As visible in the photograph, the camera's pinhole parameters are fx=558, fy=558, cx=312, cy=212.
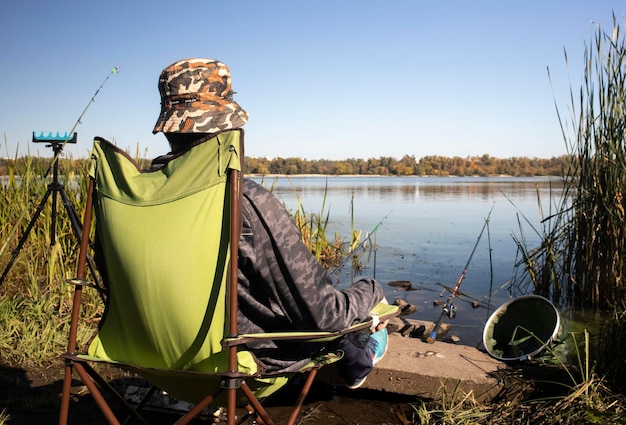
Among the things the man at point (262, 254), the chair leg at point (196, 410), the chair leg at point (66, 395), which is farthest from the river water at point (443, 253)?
the chair leg at point (66, 395)

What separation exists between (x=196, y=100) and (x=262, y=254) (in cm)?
55

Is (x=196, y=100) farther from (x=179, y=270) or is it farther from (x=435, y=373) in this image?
(x=435, y=373)

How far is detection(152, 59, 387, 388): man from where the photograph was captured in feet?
5.46

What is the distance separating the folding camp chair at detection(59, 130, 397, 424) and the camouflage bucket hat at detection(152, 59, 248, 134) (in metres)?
0.14

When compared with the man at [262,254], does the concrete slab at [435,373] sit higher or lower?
lower

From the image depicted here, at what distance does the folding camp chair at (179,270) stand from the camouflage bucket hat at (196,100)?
0.46 feet

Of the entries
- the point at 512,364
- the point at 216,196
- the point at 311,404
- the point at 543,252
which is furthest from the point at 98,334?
the point at 543,252

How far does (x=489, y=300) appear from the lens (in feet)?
18.8

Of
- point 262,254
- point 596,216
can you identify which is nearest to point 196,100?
point 262,254

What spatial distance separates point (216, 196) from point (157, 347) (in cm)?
53

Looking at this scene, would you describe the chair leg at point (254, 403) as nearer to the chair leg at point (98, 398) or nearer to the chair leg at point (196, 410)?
the chair leg at point (196, 410)

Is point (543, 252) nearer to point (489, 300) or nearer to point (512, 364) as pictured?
point (489, 300)

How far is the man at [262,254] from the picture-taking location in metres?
1.66

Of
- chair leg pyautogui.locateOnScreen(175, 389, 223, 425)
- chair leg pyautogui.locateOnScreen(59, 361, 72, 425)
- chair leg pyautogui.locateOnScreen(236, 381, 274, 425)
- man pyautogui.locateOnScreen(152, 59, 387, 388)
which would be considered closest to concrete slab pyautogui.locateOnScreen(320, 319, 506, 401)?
man pyautogui.locateOnScreen(152, 59, 387, 388)
